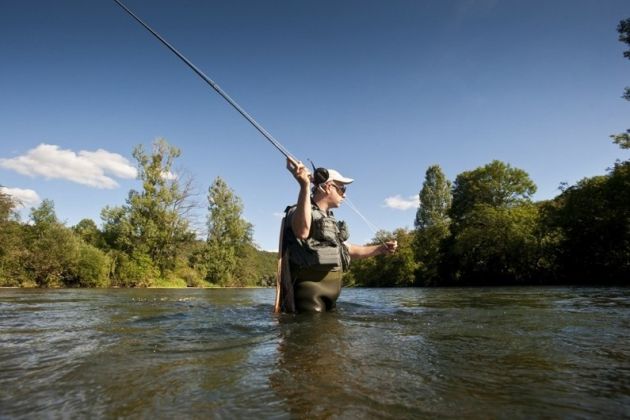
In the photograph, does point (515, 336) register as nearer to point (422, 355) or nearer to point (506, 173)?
point (422, 355)

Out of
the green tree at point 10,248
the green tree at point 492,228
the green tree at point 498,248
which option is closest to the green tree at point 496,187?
the green tree at point 492,228

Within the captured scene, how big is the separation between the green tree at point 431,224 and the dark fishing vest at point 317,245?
150 feet

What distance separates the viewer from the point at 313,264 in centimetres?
517

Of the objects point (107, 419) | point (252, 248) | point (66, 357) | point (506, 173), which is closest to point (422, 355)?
point (107, 419)

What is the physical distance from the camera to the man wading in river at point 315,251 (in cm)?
517

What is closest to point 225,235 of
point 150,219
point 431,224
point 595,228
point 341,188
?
point 150,219

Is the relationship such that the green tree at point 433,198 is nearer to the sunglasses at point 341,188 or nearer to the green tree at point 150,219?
the green tree at point 150,219

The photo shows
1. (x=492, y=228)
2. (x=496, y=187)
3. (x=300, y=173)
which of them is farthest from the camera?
(x=496, y=187)

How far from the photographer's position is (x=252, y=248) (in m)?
57.8

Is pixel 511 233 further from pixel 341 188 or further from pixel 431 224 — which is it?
pixel 341 188

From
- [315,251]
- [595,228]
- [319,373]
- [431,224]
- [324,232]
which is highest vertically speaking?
[431,224]

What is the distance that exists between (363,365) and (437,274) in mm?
48460

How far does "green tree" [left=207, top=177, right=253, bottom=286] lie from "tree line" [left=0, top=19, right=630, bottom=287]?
0.44ft

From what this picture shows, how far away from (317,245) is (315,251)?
0.13 metres
